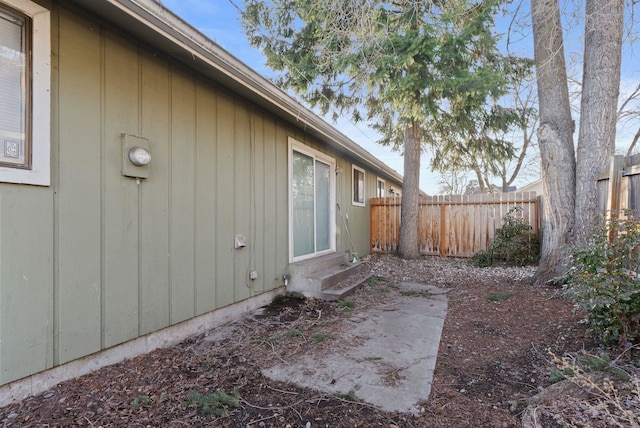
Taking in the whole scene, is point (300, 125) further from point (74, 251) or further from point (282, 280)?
point (74, 251)

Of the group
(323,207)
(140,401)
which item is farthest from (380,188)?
(140,401)

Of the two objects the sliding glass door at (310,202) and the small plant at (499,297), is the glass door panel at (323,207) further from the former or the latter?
the small plant at (499,297)

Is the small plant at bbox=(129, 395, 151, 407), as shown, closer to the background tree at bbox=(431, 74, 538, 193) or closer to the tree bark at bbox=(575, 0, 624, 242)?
the tree bark at bbox=(575, 0, 624, 242)

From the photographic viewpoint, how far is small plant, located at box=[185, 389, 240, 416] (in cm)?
185

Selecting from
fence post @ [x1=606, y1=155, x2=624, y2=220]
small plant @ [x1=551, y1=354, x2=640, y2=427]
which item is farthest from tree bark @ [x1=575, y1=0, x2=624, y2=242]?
small plant @ [x1=551, y1=354, x2=640, y2=427]

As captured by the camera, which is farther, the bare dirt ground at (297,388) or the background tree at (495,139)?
the background tree at (495,139)

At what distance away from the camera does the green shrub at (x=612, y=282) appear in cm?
229

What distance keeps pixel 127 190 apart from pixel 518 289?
17.1 feet

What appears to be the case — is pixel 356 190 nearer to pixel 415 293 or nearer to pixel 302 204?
pixel 302 204

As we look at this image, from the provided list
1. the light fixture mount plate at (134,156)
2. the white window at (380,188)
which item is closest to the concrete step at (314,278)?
the light fixture mount plate at (134,156)

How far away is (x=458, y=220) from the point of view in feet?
26.7

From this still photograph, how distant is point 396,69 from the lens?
5.64m

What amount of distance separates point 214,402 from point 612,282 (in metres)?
2.98

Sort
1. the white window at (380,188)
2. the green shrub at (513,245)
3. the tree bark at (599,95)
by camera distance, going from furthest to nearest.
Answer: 1. the white window at (380,188)
2. the green shrub at (513,245)
3. the tree bark at (599,95)
